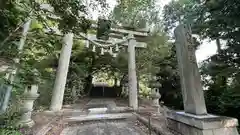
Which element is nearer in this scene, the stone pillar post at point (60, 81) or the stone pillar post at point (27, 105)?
the stone pillar post at point (27, 105)

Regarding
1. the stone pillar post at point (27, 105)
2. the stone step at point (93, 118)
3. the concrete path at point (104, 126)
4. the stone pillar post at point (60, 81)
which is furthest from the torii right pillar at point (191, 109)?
the stone pillar post at point (60, 81)

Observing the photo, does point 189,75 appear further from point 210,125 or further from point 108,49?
point 108,49

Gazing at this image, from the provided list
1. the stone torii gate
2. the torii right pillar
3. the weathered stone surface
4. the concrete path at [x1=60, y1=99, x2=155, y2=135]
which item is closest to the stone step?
the concrete path at [x1=60, y1=99, x2=155, y2=135]

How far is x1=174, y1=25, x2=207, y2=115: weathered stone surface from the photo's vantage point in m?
2.28

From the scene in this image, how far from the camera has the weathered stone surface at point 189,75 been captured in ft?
7.48

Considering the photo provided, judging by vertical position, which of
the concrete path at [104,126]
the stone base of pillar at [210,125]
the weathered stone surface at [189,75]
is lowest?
the concrete path at [104,126]

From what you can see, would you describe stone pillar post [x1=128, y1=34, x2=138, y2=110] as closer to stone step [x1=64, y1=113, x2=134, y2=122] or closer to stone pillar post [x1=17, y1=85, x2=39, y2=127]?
stone step [x1=64, y1=113, x2=134, y2=122]

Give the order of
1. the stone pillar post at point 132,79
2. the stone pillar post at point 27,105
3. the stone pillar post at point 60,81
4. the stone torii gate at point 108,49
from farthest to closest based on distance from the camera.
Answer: the stone pillar post at point 132,79, the stone torii gate at point 108,49, the stone pillar post at point 60,81, the stone pillar post at point 27,105

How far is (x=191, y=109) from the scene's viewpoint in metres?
2.36

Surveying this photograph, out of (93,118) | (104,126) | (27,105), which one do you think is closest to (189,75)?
(104,126)

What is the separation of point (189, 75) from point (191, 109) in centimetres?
61

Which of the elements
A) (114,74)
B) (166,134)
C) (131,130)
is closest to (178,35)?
(166,134)

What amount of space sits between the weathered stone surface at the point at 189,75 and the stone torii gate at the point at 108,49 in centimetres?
265

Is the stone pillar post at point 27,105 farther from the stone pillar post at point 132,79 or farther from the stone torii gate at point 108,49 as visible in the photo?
the stone pillar post at point 132,79
